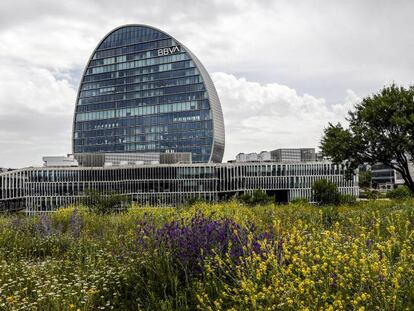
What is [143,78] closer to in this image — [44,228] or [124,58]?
[124,58]

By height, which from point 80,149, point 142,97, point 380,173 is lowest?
point 380,173

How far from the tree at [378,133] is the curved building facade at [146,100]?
98388mm

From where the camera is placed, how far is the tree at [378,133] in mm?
36819

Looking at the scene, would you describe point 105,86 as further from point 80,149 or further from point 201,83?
point 201,83

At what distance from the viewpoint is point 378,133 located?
38.9 m

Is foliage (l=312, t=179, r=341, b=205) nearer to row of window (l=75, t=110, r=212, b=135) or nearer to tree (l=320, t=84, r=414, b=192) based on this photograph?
tree (l=320, t=84, r=414, b=192)

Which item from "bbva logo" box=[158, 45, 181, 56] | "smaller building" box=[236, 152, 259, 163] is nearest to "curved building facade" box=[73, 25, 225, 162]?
"bbva logo" box=[158, 45, 181, 56]

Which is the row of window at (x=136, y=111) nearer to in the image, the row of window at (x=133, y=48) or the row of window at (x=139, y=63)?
the row of window at (x=139, y=63)

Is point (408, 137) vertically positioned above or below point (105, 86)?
below

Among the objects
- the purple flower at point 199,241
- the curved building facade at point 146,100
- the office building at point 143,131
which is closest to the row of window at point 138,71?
the curved building facade at point 146,100

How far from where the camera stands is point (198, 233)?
747cm

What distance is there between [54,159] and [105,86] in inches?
2243

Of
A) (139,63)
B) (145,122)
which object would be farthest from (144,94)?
(139,63)

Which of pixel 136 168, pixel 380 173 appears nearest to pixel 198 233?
pixel 136 168
